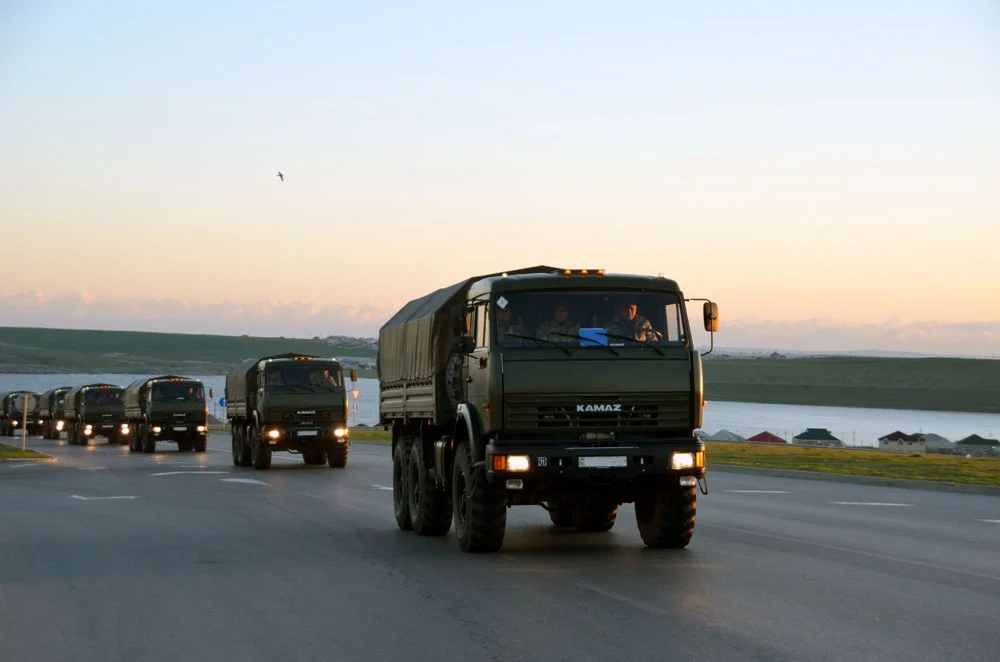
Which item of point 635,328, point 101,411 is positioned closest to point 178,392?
point 101,411

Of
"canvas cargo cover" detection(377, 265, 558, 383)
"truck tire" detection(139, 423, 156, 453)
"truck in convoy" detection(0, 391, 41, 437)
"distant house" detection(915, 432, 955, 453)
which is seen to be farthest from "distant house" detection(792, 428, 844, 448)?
"canvas cargo cover" detection(377, 265, 558, 383)

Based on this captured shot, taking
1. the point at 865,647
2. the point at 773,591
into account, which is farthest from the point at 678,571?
the point at 865,647

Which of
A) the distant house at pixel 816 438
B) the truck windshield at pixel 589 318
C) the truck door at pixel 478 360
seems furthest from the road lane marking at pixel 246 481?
the distant house at pixel 816 438

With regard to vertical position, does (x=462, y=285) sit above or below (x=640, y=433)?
above

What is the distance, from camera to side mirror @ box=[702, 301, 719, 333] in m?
14.1

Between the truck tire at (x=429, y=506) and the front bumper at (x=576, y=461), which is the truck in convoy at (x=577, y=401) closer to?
the front bumper at (x=576, y=461)

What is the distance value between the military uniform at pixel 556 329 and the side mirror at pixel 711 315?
1.31m

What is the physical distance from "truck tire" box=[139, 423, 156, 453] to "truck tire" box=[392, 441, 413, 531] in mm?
35239

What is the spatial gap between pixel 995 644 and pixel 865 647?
2.78 ft

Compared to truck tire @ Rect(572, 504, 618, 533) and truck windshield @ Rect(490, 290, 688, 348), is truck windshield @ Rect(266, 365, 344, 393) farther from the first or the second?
truck windshield @ Rect(490, 290, 688, 348)

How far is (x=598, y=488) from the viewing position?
14.1 metres

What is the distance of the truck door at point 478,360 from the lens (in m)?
14.0

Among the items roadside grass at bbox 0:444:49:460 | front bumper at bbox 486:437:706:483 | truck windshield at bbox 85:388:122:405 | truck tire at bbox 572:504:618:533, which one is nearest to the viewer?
front bumper at bbox 486:437:706:483

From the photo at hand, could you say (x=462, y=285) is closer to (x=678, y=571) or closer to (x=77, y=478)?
(x=678, y=571)
